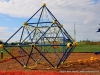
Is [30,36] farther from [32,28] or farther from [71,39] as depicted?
[71,39]

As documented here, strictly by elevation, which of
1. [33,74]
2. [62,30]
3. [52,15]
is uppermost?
[52,15]

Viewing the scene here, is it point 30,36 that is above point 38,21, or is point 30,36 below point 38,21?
below

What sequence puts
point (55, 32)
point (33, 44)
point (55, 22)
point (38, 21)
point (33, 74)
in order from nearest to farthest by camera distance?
point (33, 74) → point (33, 44) → point (55, 22) → point (38, 21) → point (55, 32)

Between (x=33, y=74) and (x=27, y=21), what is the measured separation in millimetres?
5768

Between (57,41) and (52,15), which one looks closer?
(52,15)

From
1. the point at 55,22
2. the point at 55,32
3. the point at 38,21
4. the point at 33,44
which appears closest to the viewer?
the point at 33,44

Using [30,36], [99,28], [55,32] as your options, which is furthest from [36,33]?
[99,28]

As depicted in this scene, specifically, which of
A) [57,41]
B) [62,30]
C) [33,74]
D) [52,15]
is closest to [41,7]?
[52,15]

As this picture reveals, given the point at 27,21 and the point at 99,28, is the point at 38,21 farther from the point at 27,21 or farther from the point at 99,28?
the point at 99,28

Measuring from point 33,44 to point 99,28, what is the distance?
6425 millimetres

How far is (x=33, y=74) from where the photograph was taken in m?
13.1

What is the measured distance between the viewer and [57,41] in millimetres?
20281

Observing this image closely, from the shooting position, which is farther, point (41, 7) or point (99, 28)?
point (99, 28)

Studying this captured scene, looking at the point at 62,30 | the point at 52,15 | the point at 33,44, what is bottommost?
the point at 33,44
